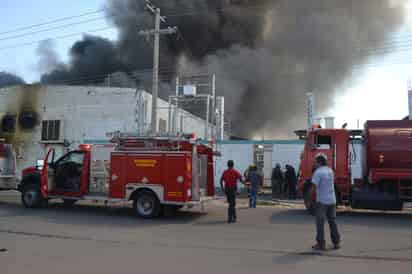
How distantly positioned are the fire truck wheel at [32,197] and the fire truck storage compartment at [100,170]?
5.60ft

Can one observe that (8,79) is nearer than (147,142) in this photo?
No

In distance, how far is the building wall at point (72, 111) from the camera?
83.8ft

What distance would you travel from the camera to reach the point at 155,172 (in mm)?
9977

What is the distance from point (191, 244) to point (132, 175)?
11.9 feet

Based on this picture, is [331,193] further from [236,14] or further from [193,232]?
[236,14]

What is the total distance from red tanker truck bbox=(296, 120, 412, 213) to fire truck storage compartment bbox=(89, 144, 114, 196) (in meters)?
5.68

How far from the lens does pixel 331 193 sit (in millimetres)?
6691

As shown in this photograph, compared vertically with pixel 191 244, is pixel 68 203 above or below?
above

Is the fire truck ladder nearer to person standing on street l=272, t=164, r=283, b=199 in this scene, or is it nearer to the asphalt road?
the asphalt road

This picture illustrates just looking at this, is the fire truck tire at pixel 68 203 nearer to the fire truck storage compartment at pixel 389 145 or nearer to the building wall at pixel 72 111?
the fire truck storage compartment at pixel 389 145

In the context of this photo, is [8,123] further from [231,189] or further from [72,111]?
[231,189]

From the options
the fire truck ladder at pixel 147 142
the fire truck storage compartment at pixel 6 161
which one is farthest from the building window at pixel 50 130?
the fire truck ladder at pixel 147 142

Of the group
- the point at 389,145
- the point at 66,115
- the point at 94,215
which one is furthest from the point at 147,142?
the point at 66,115

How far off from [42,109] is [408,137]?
79.6 ft
